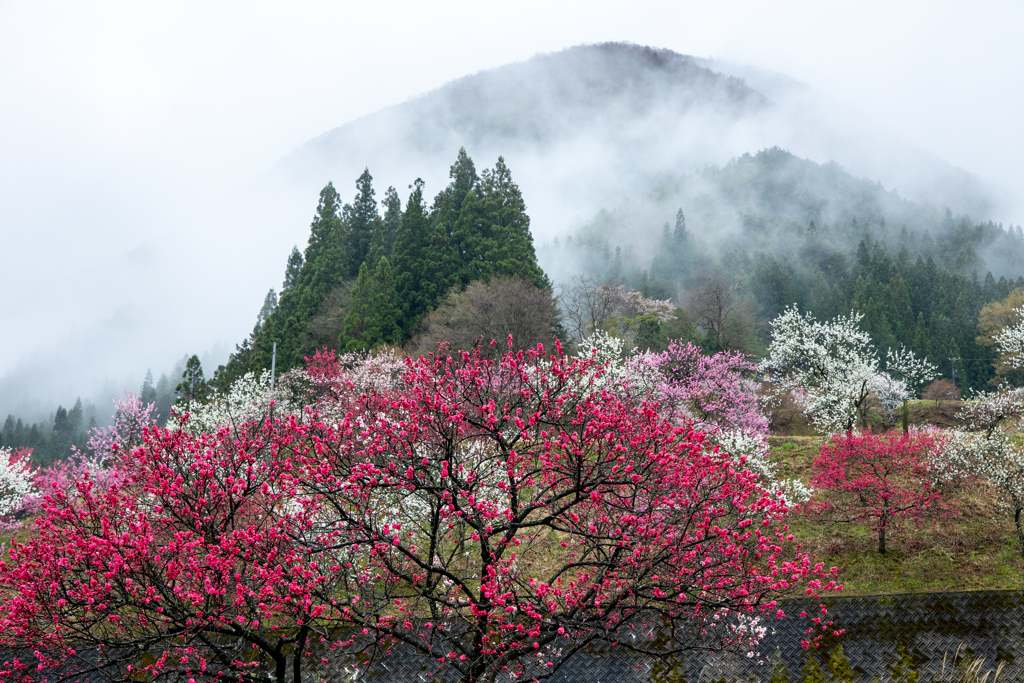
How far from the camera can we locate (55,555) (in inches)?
249

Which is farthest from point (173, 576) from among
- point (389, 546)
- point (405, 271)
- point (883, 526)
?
point (405, 271)

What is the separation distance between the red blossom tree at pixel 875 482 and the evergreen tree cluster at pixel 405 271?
60.5 feet

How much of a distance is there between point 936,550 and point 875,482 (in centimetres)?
218

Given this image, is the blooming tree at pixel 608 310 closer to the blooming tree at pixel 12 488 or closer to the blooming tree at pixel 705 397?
the blooming tree at pixel 705 397

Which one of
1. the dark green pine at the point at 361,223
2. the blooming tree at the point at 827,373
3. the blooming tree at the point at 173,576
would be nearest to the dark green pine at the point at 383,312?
the dark green pine at the point at 361,223

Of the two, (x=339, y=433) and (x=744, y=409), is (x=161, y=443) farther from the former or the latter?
(x=744, y=409)

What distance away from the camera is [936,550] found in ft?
43.4

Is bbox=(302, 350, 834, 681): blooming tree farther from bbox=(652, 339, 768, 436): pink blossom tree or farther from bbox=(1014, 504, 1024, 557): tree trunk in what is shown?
bbox=(652, 339, 768, 436): pink blossom tree

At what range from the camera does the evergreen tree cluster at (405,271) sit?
30922 mm

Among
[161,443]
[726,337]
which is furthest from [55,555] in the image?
[726,337]

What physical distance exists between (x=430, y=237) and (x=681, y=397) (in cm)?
1822

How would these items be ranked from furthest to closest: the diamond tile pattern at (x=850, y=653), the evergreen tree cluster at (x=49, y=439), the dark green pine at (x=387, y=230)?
the evergreen tree cluster at (x=49, y=439)
the dark green pine at (x=387, y=230)
the diamond tile pattern at (x=850, y=653)

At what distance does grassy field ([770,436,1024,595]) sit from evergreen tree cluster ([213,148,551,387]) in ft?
63.1

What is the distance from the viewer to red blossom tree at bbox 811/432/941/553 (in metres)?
13.2
